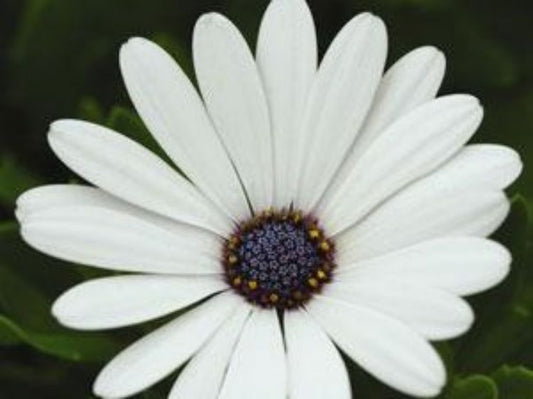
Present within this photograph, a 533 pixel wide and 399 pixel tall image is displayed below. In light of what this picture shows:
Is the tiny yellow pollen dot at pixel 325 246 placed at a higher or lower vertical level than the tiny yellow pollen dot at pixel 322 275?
higher

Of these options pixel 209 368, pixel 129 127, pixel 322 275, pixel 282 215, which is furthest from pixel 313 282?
pixel 129 127

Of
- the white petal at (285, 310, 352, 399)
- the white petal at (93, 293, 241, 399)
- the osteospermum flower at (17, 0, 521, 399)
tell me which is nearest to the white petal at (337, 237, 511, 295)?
the osteospermum flower at (17, 0, 521, 399)

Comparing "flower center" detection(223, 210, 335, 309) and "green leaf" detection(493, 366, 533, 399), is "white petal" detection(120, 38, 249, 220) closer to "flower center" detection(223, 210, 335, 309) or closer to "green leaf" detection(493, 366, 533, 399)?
Result: "flower center" detection(223, 210, 335, 309)

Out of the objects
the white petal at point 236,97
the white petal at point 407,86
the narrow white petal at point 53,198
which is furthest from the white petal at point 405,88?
the narrow white petal at point 53,198

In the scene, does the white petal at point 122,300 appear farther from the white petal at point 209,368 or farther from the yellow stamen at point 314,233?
the yellow stamen at point 314,233

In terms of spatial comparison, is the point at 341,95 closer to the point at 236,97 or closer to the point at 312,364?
the point at 236,97

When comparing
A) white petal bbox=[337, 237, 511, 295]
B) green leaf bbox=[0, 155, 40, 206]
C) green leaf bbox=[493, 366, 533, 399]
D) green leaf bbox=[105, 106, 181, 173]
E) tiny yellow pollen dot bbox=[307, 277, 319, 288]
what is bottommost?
green leaf bbox=[493, 366, 533, 399]

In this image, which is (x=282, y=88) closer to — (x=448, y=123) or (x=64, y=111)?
(x=448, y=123)
